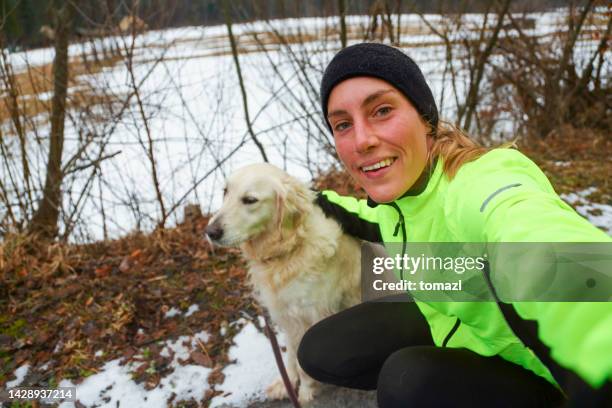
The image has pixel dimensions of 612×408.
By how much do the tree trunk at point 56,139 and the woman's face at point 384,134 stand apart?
3793 millimetres

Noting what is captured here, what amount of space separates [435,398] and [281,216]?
121 centimetres

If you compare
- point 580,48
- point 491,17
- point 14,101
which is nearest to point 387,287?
point 14,101

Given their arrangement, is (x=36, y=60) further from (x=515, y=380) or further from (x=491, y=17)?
(x=491, y=17)

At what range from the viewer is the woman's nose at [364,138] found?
131 cm

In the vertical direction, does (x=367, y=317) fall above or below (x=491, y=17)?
below

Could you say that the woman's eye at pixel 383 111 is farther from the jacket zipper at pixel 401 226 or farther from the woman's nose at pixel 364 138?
the jacket zipper at pixel 401 226

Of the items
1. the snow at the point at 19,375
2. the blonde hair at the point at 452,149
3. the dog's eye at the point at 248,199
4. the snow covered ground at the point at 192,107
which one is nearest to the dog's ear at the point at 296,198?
the dog's eye at the point at 248,199

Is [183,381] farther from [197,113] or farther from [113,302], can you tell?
[197,113]

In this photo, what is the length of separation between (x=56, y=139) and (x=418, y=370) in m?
4.26

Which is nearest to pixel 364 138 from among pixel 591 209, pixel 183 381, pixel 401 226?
pixel 401 226

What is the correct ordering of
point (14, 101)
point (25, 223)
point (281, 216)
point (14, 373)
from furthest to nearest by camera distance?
1. point (25, 223)
2. point (14, 101)
3. point (14, 373)
4. point (281, 216)

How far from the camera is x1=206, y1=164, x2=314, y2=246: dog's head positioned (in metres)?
2.16

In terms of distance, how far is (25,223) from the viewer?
4.18 metres

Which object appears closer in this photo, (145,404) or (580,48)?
(145,404)
